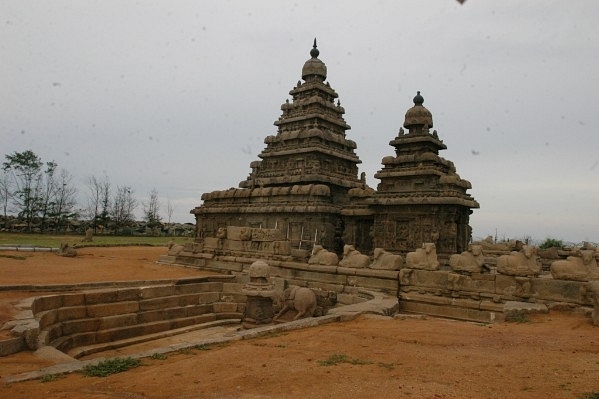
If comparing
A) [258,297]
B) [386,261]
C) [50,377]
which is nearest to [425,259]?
[386,261]

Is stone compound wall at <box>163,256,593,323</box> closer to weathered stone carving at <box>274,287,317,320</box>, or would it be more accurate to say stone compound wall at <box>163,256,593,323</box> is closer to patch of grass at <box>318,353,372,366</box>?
weathered stone carving at <box>274,287,317,320</box>

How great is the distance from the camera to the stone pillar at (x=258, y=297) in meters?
12.1

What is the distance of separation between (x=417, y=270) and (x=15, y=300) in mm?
10385

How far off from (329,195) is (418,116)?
5.84 metres

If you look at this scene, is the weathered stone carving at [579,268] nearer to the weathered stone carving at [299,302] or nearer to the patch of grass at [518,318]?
the patch of grass at [518,318]

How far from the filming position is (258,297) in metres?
12.1

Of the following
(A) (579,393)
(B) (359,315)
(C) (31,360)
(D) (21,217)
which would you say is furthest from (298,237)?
(D) (21,217)

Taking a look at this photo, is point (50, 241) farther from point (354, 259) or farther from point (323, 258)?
point (354, 259)

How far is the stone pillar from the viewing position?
1209cm

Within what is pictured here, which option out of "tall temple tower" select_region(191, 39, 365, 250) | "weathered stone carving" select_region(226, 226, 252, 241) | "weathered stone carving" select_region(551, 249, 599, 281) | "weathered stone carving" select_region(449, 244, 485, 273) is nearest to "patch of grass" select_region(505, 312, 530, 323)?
"weathered stone carving" select_region(551, 249, 599, 281)

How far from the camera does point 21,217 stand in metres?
44.5

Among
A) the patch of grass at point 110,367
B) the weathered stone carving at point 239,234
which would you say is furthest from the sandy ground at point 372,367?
the weathered stone carving at point 239,234

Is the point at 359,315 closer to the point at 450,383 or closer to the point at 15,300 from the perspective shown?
the point at 450,383

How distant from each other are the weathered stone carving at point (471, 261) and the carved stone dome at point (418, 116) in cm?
1028
